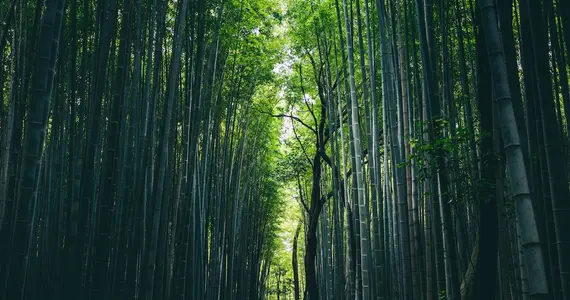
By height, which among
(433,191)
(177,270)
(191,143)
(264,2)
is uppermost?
(264,2)

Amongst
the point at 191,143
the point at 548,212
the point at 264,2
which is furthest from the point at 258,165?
the point at 548,212

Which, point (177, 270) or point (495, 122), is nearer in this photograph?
point (495, 122)

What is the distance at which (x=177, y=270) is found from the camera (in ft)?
17.4

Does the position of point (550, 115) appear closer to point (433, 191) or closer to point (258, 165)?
point (433, 191)

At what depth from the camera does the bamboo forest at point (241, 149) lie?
238 cm

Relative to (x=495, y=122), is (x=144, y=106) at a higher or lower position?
higher

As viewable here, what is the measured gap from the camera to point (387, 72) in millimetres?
4828

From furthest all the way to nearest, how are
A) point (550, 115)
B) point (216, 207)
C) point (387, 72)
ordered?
point (216, 207) < point (387, 72) < point (550, 115)

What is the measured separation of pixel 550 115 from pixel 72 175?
3.84 metres

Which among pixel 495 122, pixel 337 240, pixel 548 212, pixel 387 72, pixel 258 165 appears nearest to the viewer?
pixel 548 212

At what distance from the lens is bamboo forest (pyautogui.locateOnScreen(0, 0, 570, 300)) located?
7.79 feet

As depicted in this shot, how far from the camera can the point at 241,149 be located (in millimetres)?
9414

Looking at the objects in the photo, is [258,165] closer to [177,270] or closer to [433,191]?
[177,270]

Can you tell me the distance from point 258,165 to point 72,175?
8.66 metres
